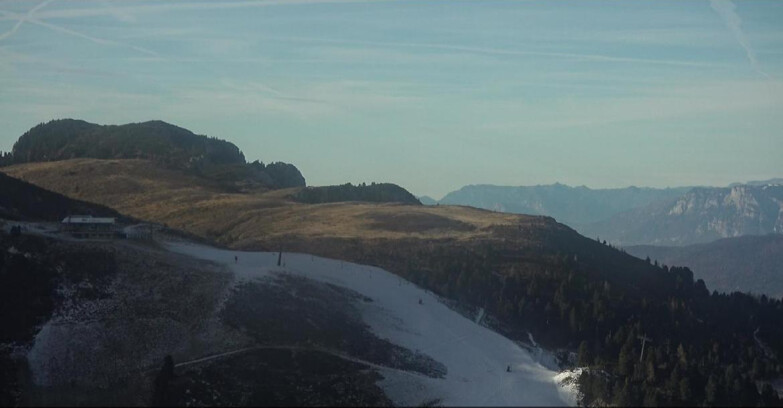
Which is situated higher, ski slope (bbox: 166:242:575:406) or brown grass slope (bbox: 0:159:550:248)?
brown grass slope (bbox: 0:159:550:248)

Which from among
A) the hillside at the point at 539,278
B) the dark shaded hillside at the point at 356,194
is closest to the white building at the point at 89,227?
the hillside at the point at 539,278

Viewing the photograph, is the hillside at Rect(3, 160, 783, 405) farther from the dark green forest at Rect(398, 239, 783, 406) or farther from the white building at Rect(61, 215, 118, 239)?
the white building at Rect(61, 215, 118, 239)

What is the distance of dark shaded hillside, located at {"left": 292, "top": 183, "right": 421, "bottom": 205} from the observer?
172 m

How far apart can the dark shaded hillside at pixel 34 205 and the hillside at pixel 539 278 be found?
67.0 feet

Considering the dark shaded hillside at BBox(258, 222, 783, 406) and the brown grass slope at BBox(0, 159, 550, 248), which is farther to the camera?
the brown grass slope at BBox(0, 159, 550, 248)

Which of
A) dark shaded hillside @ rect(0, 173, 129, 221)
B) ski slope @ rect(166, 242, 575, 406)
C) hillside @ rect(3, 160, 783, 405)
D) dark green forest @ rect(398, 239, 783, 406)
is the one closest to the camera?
ski slope @ rect(166, 242, 575, 406)

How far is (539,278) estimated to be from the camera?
10881 cm

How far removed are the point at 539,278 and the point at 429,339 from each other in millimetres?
38070

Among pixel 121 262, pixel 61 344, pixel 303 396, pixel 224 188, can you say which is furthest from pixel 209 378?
pixel 224 188

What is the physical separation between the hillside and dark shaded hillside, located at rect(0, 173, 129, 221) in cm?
2041

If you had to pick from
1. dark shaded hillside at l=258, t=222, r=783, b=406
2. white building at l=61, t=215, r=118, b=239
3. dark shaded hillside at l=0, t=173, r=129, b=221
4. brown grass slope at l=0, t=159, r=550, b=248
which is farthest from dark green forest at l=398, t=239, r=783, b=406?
dark shaded hillside at l=0, t=173, r=129, b=221

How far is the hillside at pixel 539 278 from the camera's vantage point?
246 feet

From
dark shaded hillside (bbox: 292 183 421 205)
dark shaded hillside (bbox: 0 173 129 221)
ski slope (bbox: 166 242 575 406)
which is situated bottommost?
ski slope (bbox: 166 242 575 406)

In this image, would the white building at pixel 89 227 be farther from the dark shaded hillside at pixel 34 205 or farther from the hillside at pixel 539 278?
the hillside at pixel 539 278
